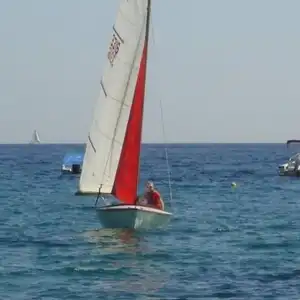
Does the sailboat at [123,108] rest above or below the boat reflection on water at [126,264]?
above

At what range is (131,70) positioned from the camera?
36500mm

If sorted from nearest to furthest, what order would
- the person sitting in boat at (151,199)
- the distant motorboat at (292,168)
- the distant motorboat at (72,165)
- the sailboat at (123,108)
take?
the person sitting in boat at (151,199) → the sailboat at (123,108) → the distant motorboat at (292,168) → the distant motorboat at (72,165)

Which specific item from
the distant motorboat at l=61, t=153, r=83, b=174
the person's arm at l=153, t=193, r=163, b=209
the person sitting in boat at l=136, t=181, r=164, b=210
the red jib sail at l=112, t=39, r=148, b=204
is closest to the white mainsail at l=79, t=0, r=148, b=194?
the red jib sail at l=112, t=39, r=148, b=204

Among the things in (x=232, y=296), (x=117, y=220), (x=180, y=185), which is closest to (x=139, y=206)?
(x=117, y=220)

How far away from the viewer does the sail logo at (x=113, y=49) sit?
3647 centimetres

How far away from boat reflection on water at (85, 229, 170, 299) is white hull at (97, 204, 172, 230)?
0.33 m

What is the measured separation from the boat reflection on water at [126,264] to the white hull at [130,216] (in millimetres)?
333

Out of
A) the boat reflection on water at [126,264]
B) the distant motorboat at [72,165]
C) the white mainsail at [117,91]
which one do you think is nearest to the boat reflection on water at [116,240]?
the boat reflection on water at [126,264]

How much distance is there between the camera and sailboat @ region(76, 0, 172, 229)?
118ft

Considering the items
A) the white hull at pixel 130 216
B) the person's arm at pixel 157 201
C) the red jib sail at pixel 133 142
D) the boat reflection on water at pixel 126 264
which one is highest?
the red jib sail at pixel 133 142

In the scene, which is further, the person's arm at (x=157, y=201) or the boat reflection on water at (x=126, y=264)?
the person's arm at (x=157, y=201)

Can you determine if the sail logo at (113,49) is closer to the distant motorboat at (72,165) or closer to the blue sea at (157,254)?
the blue sea at (157,254)

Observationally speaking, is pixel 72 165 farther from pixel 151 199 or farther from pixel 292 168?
pixel 151 199

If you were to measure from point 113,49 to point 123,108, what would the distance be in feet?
7.34
